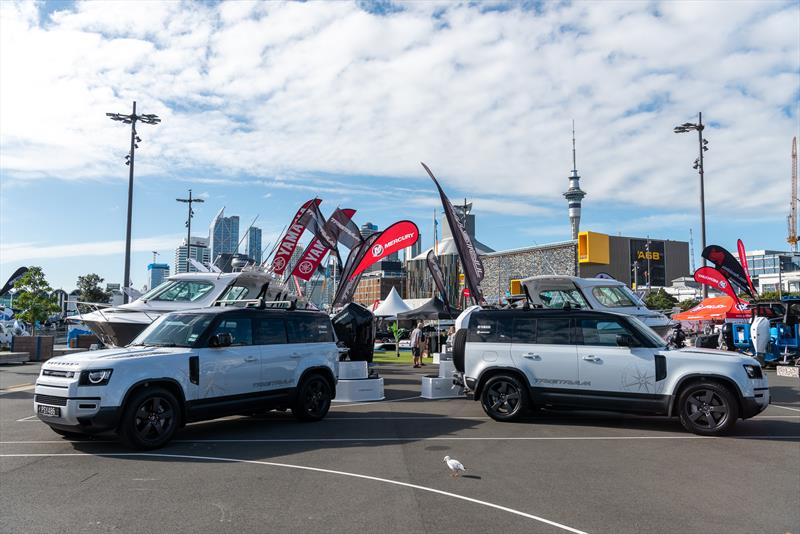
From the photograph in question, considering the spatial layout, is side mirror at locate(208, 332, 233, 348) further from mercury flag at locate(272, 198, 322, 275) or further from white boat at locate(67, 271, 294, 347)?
mercury flag at locate(272, 198, 322, 275)

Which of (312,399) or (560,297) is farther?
(560,297)

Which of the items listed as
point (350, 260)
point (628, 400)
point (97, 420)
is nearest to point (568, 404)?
point (628, 400)

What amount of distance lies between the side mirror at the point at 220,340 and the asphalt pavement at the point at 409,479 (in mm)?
1371

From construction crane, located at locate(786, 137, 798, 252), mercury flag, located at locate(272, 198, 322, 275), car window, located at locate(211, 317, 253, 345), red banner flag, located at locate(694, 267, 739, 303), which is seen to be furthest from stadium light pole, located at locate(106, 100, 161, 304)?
construction crane, located at locate(786, 137, 798, 252)

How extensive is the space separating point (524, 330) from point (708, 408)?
9.93ft

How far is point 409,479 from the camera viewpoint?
6.74m

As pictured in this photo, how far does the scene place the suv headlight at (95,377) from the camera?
788 cm

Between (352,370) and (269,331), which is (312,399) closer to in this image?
(269,331)

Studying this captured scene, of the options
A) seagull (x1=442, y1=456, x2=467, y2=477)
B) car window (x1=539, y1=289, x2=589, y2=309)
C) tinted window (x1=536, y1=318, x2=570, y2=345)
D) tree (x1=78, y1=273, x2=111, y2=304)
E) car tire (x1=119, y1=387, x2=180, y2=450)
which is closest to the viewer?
seagull (x1=442, y1=456, x2=467, y2=477)

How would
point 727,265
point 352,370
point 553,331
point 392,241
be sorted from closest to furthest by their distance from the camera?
A: point 553,331 < point 352,370 < point 392,241 < point 727,265

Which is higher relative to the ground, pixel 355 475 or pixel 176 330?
pixel 176 330

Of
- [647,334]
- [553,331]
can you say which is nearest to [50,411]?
[553,331]

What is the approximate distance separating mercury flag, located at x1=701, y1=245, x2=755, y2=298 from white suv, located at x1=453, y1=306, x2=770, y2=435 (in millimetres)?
16863

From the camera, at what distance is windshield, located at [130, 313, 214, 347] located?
9.29 metres
